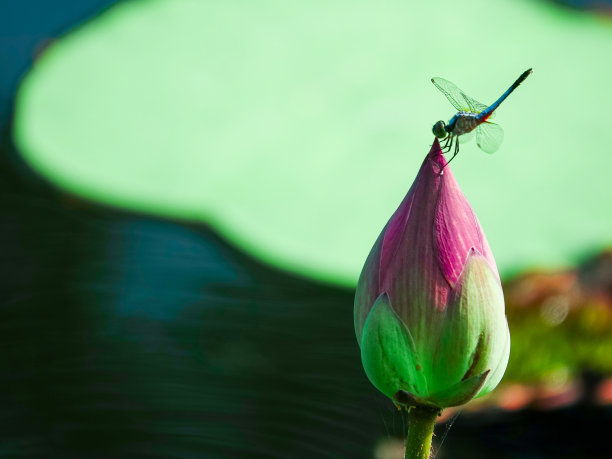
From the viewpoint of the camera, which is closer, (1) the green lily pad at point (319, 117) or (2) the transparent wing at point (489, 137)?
(2) the transparent wing at point (489, 137)

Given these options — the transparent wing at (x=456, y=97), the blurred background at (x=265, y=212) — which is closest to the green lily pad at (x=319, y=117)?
the blurred background at (x=265, y=212)

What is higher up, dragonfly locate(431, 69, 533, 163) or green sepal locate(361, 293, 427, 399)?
dragonfly locate(431, 69, 533, 163)

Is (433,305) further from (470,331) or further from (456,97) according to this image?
(456,97)

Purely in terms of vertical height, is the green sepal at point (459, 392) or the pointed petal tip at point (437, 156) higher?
the pointed petal tip at point (437, 156)

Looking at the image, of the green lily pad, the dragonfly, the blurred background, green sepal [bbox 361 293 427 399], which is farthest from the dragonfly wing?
the green lily pad

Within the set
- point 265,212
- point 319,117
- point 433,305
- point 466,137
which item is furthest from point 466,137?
point 319,117

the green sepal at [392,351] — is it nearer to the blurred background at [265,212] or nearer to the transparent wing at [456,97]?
the transparent wing at [456,97]

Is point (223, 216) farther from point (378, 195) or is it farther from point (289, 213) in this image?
point (378, 195)

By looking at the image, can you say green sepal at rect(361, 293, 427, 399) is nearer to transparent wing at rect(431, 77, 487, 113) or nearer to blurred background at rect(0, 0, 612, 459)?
transparent wing at rect(431, 77, 487, 113)
